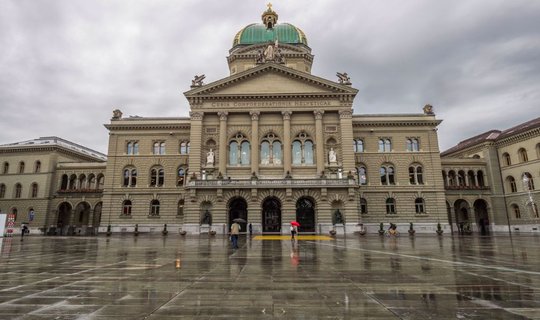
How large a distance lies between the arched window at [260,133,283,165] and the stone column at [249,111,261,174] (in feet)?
4.49

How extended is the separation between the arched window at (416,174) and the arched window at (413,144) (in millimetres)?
→ 2428

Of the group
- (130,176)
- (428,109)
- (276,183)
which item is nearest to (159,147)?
(130,176)

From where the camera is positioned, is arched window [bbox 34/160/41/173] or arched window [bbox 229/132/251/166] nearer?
arched window [bbox 229/132/251/166]

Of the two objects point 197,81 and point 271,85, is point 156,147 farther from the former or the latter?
point 271,85

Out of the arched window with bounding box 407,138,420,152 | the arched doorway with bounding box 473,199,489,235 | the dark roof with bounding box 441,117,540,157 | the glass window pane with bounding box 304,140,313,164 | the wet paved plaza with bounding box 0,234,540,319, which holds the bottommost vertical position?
the wet paved plaza with bounding box 0,234,540,319

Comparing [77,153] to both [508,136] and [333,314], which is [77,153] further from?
[508,136]

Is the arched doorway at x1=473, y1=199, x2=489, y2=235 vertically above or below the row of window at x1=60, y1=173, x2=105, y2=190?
below

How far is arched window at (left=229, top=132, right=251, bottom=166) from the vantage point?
46.6 meters

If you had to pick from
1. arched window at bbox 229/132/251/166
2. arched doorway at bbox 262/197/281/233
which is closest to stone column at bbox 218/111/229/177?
arched window at bbox 229/132/251/166

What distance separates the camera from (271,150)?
153ft

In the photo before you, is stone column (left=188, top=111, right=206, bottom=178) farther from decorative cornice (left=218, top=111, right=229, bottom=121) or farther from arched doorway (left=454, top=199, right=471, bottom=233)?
arched doorway (left=454, top=199, right=471, bottom=233)

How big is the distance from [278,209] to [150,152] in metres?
21.8

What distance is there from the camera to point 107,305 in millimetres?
7055

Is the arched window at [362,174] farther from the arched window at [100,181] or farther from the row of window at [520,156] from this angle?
the arched window at [100,181]
